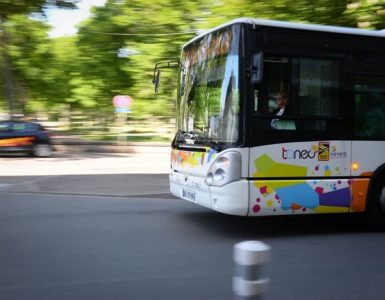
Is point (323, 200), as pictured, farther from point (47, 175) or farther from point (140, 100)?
point (140, 100)

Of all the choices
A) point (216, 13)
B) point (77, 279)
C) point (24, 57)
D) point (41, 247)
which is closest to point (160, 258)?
point (77, 279)

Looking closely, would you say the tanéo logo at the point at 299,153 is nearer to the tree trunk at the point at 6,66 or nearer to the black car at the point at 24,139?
the black car at the point at 24,139

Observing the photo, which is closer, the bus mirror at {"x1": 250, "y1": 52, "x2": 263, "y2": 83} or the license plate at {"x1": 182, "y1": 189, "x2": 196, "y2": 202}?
the bus mirror at {"x1": 250, "y1": 52, "x2": 263, "y2": 83}

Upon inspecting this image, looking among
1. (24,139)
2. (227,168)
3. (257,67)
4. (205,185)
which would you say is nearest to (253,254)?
(227,168)

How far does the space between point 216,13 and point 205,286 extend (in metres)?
18.3

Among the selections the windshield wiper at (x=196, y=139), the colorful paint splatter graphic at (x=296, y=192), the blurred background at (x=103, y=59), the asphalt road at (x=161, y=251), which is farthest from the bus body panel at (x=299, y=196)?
the blurred background at (x=103, y=59)

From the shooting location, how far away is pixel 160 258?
6121 mm

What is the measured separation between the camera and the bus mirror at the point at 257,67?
6.60 metres

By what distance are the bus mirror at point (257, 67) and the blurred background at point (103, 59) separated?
1555cm

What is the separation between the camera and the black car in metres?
→ 21.7

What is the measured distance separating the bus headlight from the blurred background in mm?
15752

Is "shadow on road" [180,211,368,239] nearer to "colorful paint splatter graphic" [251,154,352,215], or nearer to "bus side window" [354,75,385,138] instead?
"colorful paint splatter graphic" [251,154,352,215]

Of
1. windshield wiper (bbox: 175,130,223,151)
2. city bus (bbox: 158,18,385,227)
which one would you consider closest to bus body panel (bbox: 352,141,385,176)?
city bus (bbox: 158,18,385,227)

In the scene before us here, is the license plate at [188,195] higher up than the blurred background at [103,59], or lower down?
lower down
